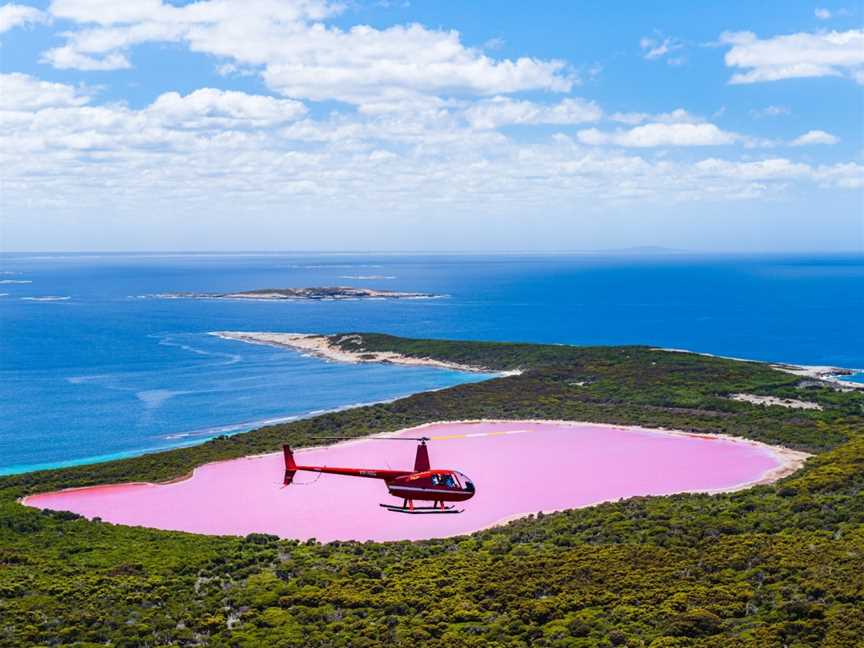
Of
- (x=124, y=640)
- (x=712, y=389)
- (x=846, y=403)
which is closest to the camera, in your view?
(x=124, y=640)

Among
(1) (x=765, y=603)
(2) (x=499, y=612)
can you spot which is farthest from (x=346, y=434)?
(1) (x=765, y=603)

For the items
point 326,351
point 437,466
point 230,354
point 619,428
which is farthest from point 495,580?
point 230,354

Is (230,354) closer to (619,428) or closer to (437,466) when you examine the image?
(619,428)

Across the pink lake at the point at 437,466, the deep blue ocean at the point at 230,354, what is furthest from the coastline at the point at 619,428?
the deep blue ocean at the point at 230,354

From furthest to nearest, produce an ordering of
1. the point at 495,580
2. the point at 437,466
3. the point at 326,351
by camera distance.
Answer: the point at 326,351 < the point at 437,466 < the point at 495,580

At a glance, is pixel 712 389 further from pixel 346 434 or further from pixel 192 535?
pixel 192 535

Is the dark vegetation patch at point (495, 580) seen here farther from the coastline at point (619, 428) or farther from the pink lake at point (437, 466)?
the pink lake at point (437, 466)
